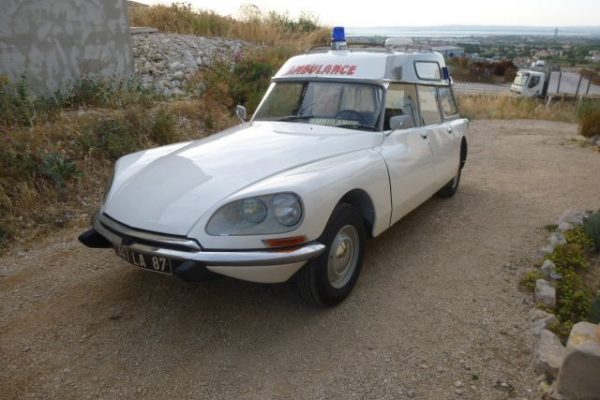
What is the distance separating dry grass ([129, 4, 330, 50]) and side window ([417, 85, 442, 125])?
31.1 feet

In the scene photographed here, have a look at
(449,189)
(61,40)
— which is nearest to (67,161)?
(61,40)

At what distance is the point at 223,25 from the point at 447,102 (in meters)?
10.8

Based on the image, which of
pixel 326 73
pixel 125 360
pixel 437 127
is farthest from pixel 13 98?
pixel 437 127

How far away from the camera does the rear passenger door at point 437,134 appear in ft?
15.1

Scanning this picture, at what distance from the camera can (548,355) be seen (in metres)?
2.64

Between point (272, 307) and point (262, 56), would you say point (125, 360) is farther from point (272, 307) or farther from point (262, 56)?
point (262, 56)

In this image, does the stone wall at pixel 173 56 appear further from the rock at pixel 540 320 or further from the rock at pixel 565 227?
the rock at pixel 540 320

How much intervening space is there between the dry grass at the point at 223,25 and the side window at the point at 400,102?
998cm

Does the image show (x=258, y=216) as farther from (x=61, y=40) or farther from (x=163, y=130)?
(x=61, y=40)

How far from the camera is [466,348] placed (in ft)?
9.41

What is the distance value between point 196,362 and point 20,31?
601 centimetres

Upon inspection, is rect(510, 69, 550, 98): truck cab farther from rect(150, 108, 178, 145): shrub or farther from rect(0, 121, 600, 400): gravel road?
rect(0, 121, 600, 400): gravel road

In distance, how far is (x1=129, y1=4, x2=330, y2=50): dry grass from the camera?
13439 mm

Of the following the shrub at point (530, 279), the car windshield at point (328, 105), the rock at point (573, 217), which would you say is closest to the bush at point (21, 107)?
the car windshield at point (328, 105)
